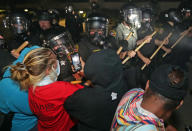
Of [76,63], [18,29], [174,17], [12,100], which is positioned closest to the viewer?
[12,100]

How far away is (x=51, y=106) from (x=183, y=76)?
1.02 meters

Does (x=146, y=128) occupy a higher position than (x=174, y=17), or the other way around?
(x=174, y=17)

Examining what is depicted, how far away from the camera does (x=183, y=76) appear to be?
0.91 metres

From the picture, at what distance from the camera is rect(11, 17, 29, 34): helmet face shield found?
2.92m

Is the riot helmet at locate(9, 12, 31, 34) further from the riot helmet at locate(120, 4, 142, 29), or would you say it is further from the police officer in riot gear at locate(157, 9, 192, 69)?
the police officer in riot gear at locate(157, 9, 192, 69)

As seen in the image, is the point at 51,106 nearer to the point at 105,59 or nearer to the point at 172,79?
the point at 105,59

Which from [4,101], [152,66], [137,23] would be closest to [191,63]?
[152,66]

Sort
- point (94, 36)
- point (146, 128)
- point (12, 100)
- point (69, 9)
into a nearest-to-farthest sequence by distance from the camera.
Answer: point (146, 128)
point (12, 100)
point (94, 36)
point (69, 9)

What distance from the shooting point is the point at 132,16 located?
10.5 feet

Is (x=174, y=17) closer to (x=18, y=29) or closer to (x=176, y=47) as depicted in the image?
(x=176, y=47)

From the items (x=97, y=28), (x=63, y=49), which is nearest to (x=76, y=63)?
(x=63, y=49)

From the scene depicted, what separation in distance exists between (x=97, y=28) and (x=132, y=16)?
1.14 metres

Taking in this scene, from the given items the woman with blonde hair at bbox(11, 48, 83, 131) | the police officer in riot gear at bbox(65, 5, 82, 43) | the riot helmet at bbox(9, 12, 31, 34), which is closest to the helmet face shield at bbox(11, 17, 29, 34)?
the riot helmet at bbox(9, 12, 31, 34)

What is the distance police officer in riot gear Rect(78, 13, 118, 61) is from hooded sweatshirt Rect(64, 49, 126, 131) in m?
1.23
